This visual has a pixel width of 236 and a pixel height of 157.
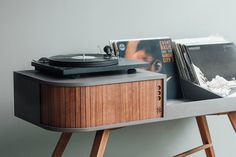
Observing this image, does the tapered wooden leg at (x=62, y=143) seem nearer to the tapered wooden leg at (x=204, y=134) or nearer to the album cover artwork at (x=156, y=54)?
the album cover artwork at (x=156, y=54)

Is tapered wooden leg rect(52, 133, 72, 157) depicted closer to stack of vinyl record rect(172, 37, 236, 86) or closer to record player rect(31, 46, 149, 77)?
record player rect(31, 46, 149, 77)

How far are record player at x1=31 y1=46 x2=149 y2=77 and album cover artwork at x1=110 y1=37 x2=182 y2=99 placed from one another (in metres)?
0.22

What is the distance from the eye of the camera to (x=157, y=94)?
6.69 feet

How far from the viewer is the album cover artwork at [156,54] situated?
232 cm

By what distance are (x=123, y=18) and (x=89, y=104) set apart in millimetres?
730

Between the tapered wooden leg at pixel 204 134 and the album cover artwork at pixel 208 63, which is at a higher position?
the album cover artwork at pixel 208 63

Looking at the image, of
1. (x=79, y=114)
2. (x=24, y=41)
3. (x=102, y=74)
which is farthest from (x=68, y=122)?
(x=24, y=41)

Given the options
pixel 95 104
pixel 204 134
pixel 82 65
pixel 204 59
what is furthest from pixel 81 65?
pixel 204 134

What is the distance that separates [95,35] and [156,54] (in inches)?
10.5

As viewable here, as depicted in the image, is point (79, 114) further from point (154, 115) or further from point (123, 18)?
point (123, 18)

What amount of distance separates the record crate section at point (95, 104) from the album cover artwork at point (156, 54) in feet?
1.10

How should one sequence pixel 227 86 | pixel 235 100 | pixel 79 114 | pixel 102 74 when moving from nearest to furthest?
1. pixel 79 114
2. pixel 102 74
3. pixel 235 100
4. pixel 227 86

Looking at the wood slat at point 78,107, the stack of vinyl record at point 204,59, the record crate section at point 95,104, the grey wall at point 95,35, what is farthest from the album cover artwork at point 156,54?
the wood slat at point 78,107

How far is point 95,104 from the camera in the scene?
6.23 ft
